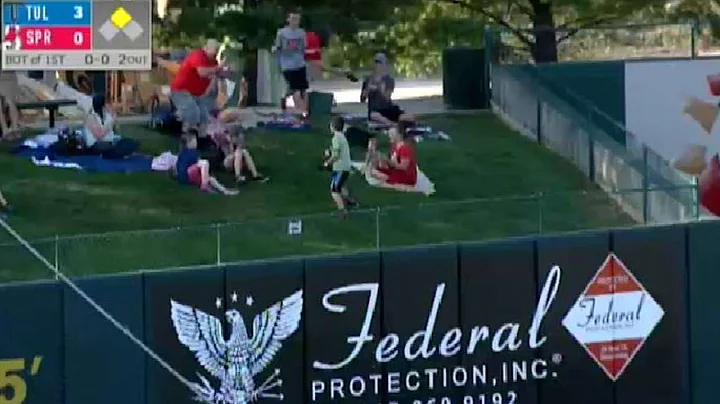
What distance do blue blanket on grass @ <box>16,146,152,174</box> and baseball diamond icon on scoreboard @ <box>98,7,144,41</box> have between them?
7.34 m

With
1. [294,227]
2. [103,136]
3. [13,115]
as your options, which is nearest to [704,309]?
[294,227]

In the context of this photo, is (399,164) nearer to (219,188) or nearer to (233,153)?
(233,153)

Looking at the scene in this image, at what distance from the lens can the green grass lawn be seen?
16141mm

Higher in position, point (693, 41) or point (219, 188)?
point (693, 41)

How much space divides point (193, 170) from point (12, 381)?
5.71 meters

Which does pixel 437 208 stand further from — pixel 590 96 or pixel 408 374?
pixel 590 96

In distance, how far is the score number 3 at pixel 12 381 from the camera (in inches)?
596

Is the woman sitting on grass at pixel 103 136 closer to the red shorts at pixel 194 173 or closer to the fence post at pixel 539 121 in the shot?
the red shorts at pixel 194 173

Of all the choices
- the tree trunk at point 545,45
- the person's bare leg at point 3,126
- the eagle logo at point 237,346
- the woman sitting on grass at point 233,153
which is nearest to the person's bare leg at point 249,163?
the woman sitting on grass at point 233,153

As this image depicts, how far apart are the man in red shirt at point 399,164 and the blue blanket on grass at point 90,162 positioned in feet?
9.02

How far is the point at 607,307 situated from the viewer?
17750 mm

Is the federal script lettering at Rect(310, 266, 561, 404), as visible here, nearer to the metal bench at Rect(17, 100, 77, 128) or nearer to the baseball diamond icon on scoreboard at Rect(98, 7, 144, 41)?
the baseball diamond icon on scoreboard at Rect(98, 7, 144, 41)

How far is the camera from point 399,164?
21031 millimetres

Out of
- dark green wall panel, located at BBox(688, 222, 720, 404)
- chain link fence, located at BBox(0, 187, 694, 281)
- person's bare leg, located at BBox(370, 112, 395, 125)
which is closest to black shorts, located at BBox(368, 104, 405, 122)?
person's bare leg, located at BBox(370, 112, 395, 125)
